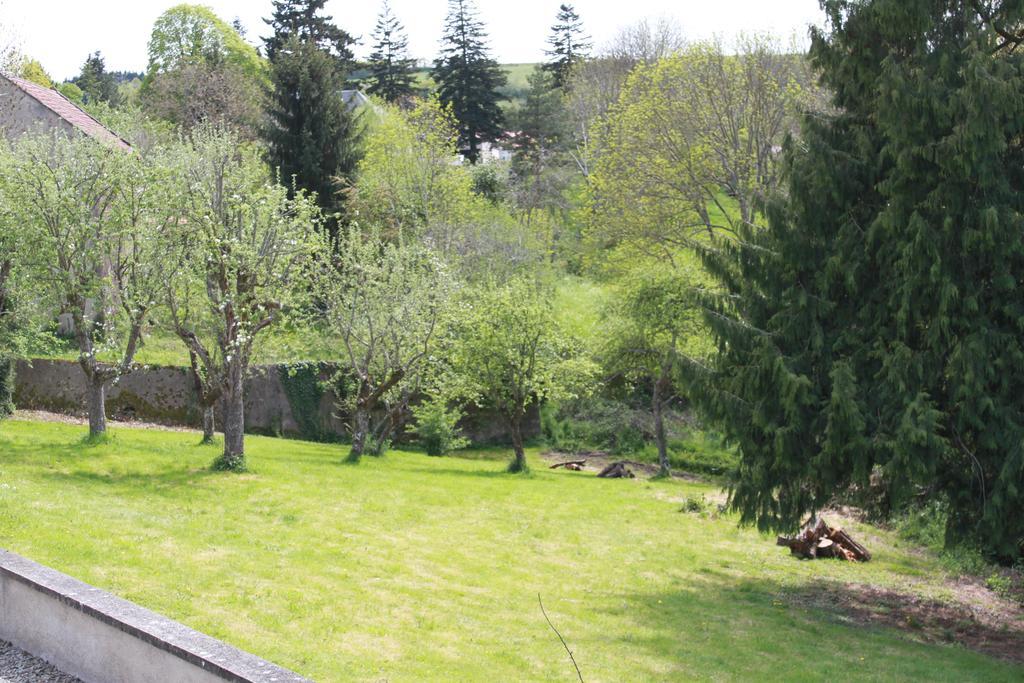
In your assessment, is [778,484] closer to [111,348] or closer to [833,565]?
[833,565]

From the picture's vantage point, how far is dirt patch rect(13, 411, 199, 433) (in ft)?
94.2

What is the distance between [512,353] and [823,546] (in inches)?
450

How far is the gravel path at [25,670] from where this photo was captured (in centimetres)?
676

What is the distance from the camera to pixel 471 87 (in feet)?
230

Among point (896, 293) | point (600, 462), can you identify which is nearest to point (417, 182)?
point (600, 462)

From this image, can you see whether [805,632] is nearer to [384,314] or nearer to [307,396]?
[384,314]

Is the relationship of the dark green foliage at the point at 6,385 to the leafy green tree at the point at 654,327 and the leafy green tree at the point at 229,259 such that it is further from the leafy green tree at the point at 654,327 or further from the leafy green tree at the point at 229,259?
the leafy green tree at the point at 654,327

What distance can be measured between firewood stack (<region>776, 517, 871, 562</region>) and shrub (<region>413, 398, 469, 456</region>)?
A: 14.3 meters

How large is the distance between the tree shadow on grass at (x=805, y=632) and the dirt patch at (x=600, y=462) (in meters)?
14.7

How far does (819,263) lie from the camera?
49.2ft

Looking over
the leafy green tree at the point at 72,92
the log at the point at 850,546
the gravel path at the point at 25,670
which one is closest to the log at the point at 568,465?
the log at the point at 850,546

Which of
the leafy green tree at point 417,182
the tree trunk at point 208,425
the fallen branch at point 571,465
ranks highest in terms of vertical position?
the leafy green tree at point 417,182

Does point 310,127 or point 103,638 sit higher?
point 310,127

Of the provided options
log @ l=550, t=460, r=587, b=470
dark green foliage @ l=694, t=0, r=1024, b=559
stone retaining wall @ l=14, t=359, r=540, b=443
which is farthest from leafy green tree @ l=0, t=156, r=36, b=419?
log @ l=550, t=460, r=587, b=470
